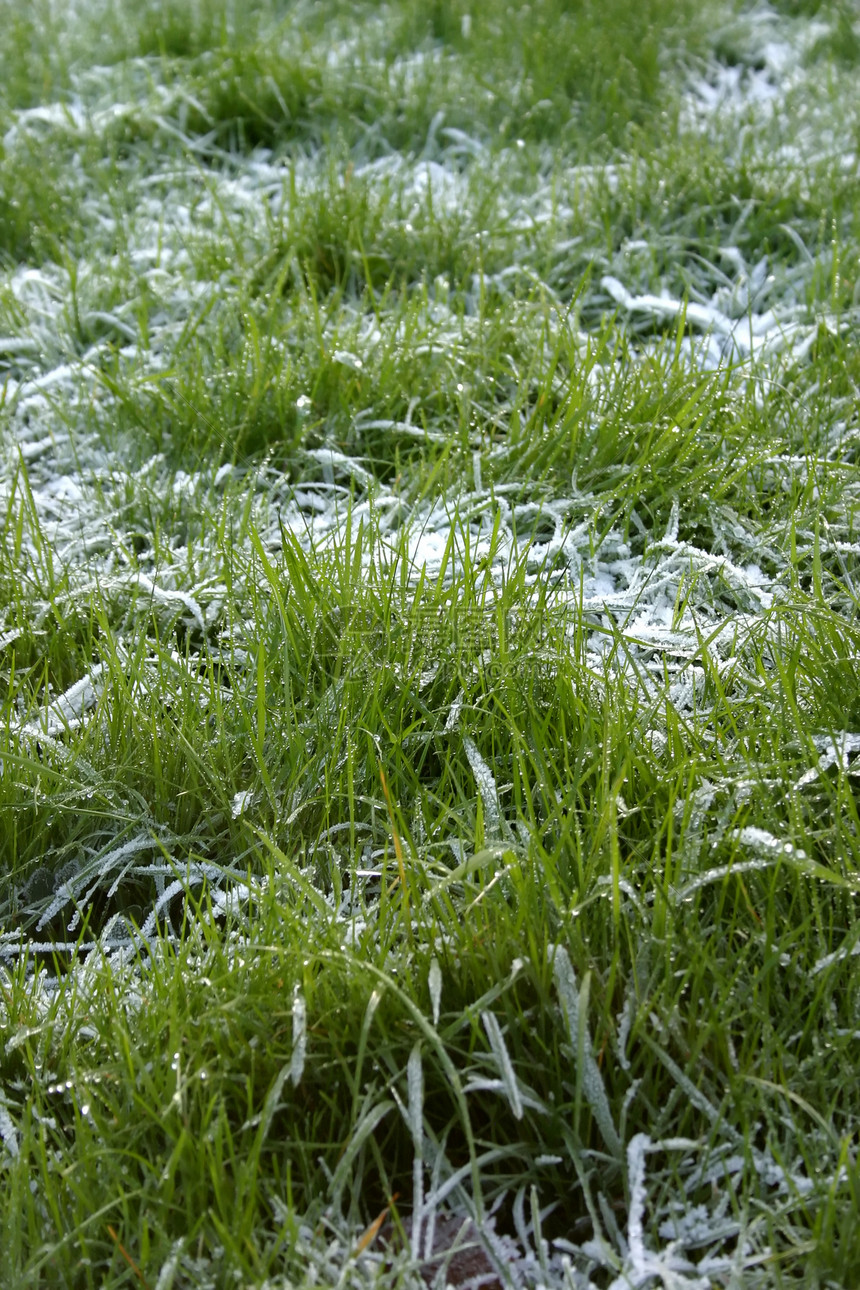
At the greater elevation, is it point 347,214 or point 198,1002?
point 347,214

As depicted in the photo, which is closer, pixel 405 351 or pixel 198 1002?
pixel 198 1002

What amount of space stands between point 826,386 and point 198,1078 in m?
2.00

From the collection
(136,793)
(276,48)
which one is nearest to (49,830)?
(136,793)

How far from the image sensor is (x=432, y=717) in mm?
1846

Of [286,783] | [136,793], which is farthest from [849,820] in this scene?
[136,793]

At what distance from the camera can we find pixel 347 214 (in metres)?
3.08

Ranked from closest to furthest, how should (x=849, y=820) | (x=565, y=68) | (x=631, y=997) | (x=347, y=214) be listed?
(x=631, y=997), (x=849, y=820), (x=347, y=214), (x=565, y=68)

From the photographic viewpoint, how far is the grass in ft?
4.41

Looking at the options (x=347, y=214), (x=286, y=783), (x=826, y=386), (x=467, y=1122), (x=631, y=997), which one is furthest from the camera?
(x=347, y=214)

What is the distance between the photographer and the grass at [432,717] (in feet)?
4.41

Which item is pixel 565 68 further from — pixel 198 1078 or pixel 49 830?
pixel 198 1078

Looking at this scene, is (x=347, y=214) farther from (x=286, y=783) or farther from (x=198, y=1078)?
(x=198, y=1078)

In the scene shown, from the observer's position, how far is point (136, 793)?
72.4 inches

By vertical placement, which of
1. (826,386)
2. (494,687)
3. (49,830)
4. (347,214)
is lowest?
(49,830)
